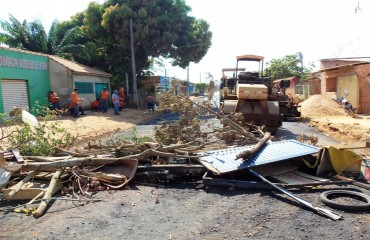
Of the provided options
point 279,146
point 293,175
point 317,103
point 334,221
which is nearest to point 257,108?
point 279,146

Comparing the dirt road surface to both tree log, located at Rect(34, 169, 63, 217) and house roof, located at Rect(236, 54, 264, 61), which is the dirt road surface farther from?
house roof, located at Rect(236, 54, 264, 61)

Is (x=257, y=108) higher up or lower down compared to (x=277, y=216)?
higher up

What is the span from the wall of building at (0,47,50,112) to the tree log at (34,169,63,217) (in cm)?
1158

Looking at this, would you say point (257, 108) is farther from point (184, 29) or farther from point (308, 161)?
point (184, 29)

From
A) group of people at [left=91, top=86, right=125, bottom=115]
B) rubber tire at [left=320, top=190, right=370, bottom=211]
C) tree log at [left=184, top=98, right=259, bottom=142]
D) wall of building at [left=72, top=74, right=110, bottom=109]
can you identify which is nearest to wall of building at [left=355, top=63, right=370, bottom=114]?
tree log at [left=184, top=98, right=259, bottom=142]

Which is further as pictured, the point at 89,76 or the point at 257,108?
the point at 89,76

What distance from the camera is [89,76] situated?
2298 centimetres

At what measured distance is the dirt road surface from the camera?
388 centimetres

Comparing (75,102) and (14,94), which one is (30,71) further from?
(75,102)

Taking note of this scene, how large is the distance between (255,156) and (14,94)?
1565 cm

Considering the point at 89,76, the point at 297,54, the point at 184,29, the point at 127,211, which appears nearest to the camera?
the point at 127,211

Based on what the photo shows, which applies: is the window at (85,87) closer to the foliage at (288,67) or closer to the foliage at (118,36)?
the foliage at (118,36)

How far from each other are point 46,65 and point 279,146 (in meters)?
17.6

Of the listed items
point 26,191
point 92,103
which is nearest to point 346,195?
point 26,191
